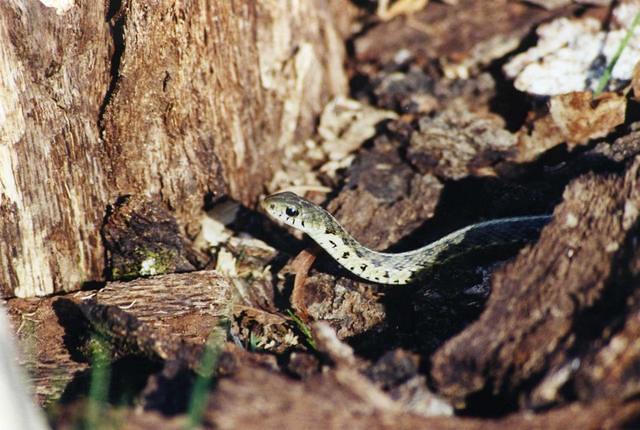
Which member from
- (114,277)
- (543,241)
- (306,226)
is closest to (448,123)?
(306,226)

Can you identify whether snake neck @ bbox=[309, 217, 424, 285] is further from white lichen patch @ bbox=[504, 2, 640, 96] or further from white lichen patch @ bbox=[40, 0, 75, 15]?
white lichen patch @ bbox=[40, 0, 75, 15]

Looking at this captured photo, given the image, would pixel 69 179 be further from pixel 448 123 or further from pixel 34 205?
pixel 448 123

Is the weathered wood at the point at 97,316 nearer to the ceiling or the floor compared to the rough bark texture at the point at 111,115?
nearer to the floor

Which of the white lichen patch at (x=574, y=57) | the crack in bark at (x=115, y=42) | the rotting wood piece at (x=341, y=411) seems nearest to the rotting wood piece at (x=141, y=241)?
the crack in bark at (x=115, y=42)

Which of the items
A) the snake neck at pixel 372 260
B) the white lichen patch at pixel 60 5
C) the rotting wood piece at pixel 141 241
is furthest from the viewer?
the snake neck at pixel 372 260

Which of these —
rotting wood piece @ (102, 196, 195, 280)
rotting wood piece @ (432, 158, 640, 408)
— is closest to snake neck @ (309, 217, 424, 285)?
rotting wood piece @ (102, 196, 195, 280)

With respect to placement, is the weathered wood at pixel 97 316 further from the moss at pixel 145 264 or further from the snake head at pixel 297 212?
the snake head at pixel 297 212

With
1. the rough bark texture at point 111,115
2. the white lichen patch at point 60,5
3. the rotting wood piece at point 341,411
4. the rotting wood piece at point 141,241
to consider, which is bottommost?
the rotting wood piece at point 341,411

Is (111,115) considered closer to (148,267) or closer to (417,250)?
(148,267)
